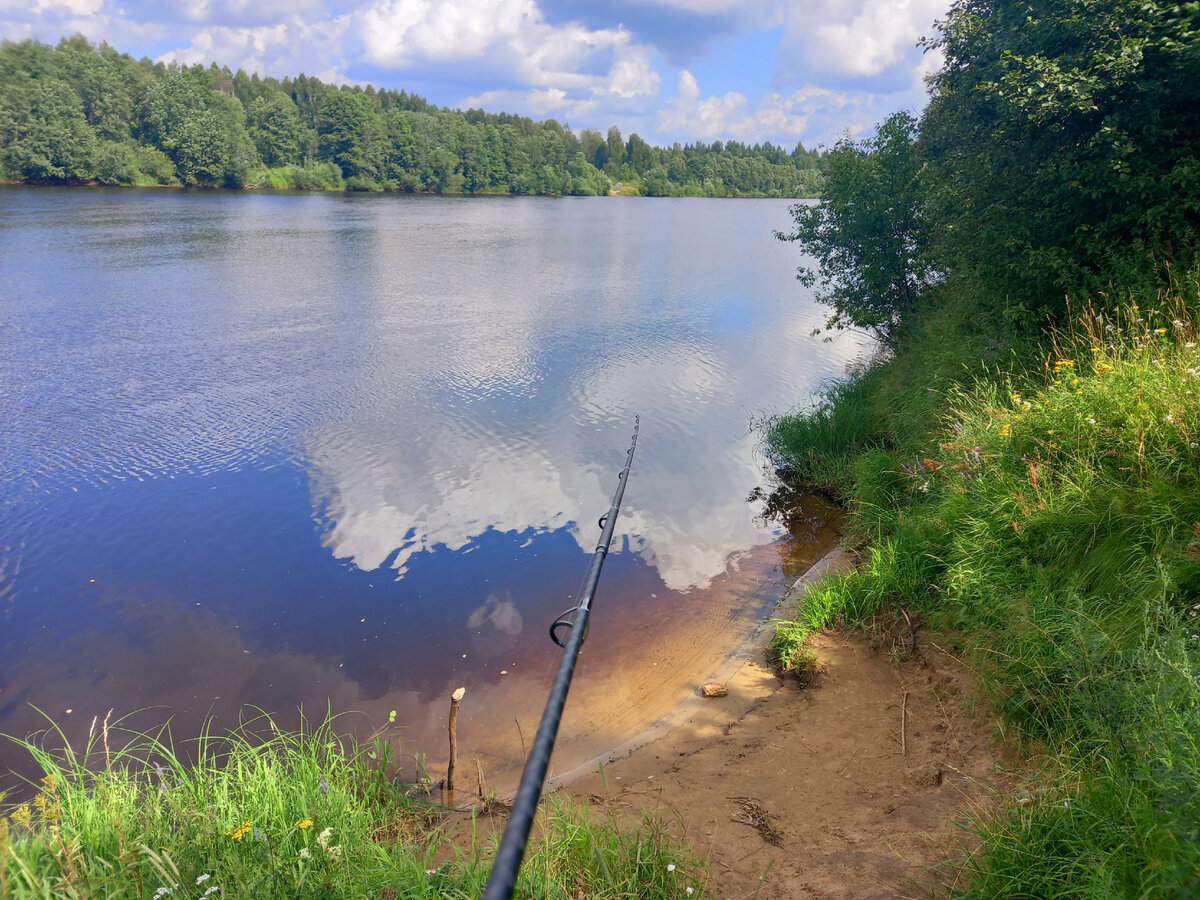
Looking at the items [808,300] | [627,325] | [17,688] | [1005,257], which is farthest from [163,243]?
[1005,257]

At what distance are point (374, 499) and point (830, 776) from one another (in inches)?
365

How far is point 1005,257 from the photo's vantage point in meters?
10.4

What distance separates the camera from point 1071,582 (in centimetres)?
547

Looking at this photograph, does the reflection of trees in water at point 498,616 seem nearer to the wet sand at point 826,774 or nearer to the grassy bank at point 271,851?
the wet sand at point 826,774

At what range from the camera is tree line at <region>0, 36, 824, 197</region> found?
236ft

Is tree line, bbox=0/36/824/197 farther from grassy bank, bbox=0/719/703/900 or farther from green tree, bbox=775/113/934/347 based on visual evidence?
grassy bank, bbox=0/719/703/900

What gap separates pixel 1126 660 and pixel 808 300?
92.0 ft

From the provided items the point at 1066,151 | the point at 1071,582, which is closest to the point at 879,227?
the point at 1066,151

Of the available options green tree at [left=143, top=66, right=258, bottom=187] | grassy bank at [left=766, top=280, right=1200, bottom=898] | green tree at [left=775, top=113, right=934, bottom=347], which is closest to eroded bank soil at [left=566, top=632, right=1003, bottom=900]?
grassy bank at [left=766, top=280, right=1200, bottom=898]

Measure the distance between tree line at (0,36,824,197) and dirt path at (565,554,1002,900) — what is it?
5630 centimetres

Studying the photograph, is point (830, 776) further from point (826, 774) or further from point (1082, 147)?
point (1082, 147)

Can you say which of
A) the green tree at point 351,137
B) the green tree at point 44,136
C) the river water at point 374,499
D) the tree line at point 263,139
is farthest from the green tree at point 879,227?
the green tree at point 351,137

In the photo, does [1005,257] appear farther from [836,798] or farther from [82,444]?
[82,444]

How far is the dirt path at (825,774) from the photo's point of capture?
4.38 m
